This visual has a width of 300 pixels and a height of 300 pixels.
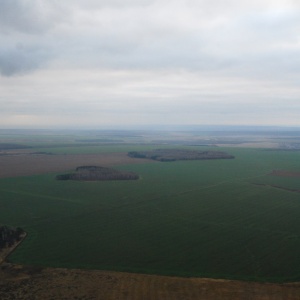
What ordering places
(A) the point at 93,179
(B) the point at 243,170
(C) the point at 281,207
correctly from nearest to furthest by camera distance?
(C) the point at 281,207 < (A) the point at 93,179 < (B) the point at 243,170

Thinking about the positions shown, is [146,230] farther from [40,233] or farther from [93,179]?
[93,179]

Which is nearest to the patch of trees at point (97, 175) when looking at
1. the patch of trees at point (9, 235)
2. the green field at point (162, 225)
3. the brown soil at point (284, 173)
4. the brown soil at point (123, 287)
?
the green field at point (162, 225)

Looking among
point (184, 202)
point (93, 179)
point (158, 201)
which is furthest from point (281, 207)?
point (93, 179)

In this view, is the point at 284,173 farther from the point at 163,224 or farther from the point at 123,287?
the point at 123,287

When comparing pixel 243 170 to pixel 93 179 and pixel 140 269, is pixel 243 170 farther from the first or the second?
pixel 140 269

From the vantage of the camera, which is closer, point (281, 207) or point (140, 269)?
point (140, 269)

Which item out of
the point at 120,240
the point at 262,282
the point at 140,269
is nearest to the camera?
the point at 262,282

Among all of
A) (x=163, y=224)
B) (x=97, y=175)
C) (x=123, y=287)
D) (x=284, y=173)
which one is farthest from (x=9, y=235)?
(x=284, y=173)
